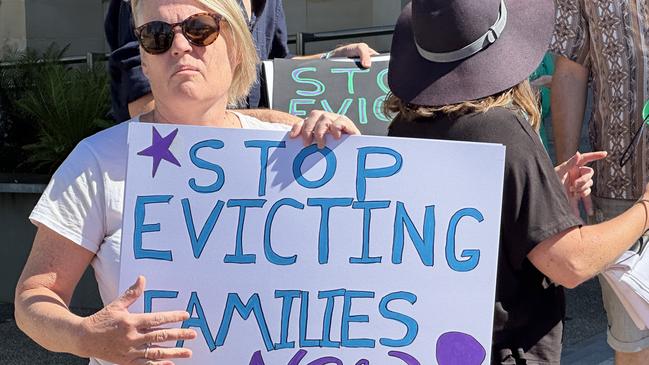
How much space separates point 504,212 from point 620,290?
0.97m

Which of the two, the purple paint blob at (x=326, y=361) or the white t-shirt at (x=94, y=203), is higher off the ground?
the white t-shirt at (x=94, y=203)

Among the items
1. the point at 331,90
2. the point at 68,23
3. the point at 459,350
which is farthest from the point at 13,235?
the point at 459,350

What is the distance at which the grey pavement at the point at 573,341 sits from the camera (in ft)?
17.4

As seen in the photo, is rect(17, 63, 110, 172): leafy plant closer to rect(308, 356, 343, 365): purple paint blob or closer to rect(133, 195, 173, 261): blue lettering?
rect(133, 195, 173, 261): blue lettering

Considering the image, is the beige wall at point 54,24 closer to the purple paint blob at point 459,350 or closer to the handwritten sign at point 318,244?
the handwritten sign at point 318,244

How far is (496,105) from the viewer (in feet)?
6.63

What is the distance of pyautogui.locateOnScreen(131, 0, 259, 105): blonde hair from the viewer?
6.66 feet

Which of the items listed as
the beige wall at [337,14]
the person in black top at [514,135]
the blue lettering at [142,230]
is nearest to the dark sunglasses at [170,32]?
the blue lettering at [142,230]

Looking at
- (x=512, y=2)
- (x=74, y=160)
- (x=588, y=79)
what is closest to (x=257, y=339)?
(x=74, y=160)

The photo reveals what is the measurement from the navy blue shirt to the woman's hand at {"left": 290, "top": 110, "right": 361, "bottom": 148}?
2.74ft

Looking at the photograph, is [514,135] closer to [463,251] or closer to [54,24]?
[463,251]

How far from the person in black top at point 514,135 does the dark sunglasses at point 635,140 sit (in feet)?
3.09

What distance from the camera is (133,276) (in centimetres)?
185

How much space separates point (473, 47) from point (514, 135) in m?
0.23
